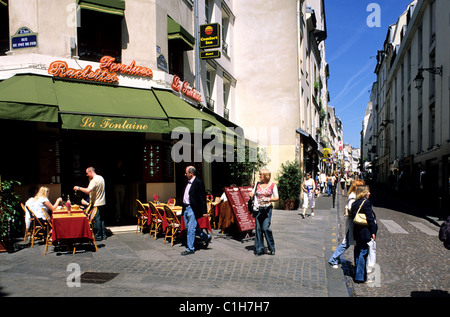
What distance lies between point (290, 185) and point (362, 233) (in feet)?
37.0

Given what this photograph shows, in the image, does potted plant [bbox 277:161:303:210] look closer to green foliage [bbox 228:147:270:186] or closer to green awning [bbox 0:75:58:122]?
green foliage [bbox 228:147:270:186]

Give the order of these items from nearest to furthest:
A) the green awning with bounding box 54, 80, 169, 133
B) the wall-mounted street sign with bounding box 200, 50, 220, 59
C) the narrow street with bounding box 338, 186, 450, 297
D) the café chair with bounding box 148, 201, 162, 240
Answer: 1. the narrow street with bounding box 338, 186, 450, 297
2. the green awning with bounding box 54, 80, 169, 133
3. the café chair with bounding box 148, 201, 162, 240
4. the wall-mounted street sign with bounding box 200, 50, 220, 59

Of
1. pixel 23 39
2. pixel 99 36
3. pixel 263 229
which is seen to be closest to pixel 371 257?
pixel 263 229

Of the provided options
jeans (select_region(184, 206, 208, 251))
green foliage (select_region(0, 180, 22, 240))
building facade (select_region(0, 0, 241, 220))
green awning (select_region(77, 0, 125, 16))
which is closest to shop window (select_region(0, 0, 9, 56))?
building facade (select_region(0, 0, 241, 220))

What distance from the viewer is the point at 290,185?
16.7m

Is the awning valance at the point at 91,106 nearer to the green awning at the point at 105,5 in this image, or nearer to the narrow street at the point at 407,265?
the green awning at the point at 105,5

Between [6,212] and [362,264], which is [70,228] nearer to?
[6,212]

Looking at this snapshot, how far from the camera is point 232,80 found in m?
18.4

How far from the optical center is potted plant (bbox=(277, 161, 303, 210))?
1652 cm

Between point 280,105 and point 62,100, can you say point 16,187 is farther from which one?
point 280,105

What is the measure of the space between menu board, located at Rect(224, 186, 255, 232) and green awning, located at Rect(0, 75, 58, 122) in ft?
14.6

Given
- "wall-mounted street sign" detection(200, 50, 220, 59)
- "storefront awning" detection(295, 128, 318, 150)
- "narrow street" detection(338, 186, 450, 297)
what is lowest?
"narrow street" detection(338, 186, 450, 297)
